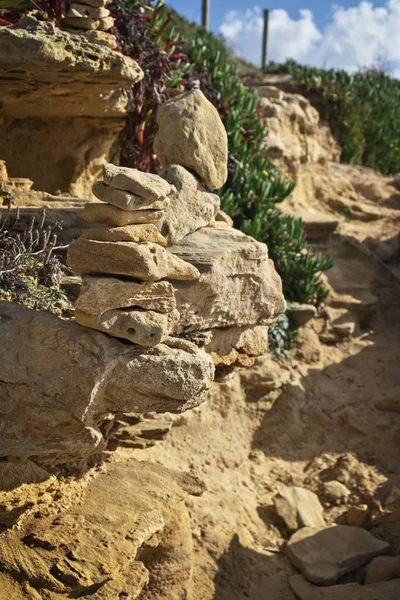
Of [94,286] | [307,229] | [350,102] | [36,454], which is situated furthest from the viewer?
[350,102]

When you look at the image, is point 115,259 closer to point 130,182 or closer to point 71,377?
point 130,182

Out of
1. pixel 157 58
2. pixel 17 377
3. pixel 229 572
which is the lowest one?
pixel 229 572

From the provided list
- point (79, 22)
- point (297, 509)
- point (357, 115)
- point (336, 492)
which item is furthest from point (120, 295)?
point (357, 115)

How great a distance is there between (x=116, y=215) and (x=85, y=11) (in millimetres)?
3116

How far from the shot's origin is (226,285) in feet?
16.3

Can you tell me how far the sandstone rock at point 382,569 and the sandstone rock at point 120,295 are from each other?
10.6ft

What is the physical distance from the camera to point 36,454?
429 cm

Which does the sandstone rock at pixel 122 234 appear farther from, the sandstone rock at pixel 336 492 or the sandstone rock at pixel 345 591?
the sandstone rock at pixel 336 492

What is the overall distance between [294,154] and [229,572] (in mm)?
7303

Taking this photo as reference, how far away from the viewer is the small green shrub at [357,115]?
47.6ft

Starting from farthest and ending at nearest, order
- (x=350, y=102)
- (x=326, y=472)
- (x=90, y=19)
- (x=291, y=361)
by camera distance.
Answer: (x=350, y=102)
(x=291, y=361)
(x=326, y=472)
(x=90, y=19)

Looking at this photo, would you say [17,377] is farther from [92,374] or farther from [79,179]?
[79,179]

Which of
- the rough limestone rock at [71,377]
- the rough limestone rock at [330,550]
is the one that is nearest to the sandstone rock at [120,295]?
the rough limestone rock at [71,377]

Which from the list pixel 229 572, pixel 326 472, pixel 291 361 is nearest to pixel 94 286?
pixel 229 572
